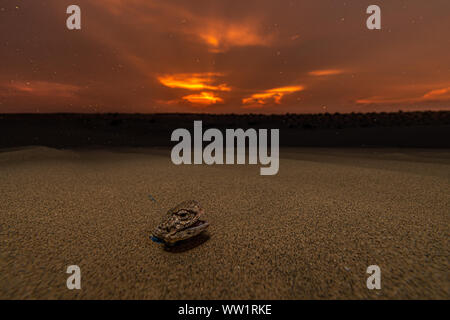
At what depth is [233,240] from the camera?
174 centimetres

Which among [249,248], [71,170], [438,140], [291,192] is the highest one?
[438,140]

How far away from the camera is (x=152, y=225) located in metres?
1.99

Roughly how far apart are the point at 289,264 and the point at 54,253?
5.21 feet

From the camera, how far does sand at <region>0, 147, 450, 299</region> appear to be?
1.24 metres

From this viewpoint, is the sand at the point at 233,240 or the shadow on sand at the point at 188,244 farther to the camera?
the shadow on sand at the point at 188,244

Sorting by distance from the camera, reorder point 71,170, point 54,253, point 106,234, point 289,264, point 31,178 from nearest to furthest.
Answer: point 289,264 < point 54,253 < point 106,234 < point 31,178 < point 71,170

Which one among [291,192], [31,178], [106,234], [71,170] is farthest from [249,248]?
[71,170]

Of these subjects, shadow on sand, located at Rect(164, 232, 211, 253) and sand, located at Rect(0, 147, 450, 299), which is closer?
sand, located at Rect(0, 147, 450, 299)

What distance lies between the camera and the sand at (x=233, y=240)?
124 cm

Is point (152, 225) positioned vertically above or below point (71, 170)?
below
